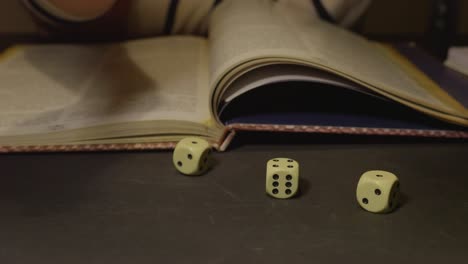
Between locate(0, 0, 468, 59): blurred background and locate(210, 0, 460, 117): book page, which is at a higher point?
locate(210, 0, 460, 117): book page

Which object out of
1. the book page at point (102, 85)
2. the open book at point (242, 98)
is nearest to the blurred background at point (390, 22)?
the book page at point (102, 85)

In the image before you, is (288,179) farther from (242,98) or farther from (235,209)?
(242,98)

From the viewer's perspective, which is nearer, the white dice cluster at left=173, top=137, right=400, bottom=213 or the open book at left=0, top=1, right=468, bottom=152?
the white dice cluster at left=173, top=137, right=400, bottom=213

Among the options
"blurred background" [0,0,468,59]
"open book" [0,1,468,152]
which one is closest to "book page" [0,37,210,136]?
"open book" [0,1,468,152]

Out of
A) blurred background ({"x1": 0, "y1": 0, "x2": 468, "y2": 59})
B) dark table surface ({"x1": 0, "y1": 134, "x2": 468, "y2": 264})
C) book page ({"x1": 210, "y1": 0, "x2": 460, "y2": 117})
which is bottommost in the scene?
blurred background ({"x1": 0, "y1": 0, "x2": 468, "y2": 59})

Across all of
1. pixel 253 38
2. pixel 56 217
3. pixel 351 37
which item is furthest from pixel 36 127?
pixel 351 37

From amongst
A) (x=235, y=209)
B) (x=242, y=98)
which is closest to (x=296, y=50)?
(x=242, y=98)

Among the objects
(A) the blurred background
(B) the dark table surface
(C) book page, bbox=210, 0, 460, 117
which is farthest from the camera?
(A) the blurred background

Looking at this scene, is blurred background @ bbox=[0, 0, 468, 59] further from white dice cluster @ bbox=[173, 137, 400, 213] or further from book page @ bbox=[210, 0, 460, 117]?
white dice cluster @ bbox=[173, 137, 400, 213]
